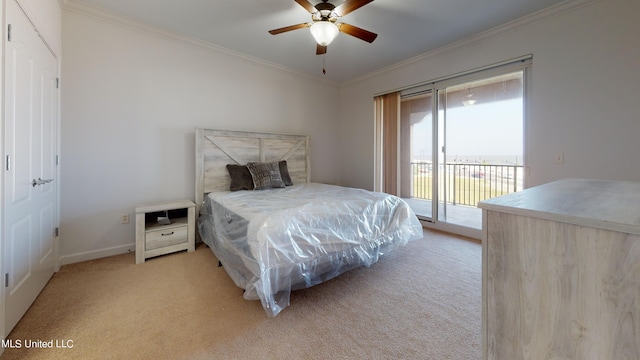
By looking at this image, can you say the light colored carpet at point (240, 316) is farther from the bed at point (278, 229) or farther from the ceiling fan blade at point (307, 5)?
the ceiling fan blade at point (307, 5)

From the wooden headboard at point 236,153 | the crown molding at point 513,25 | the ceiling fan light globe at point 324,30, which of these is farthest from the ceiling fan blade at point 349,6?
the wooden headboard at point 236,153

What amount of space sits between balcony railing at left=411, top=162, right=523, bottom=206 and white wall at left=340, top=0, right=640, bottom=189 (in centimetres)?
65

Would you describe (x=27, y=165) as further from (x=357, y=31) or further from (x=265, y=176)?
(x=357, y=31)

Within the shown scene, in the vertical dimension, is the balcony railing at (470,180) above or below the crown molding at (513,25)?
below

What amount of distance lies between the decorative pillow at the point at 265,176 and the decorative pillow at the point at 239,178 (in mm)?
76

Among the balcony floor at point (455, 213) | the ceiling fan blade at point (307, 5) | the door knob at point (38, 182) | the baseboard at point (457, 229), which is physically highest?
the ceiling fan blade at point (307, 5)

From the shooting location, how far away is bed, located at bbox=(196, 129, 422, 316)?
5.60 feet

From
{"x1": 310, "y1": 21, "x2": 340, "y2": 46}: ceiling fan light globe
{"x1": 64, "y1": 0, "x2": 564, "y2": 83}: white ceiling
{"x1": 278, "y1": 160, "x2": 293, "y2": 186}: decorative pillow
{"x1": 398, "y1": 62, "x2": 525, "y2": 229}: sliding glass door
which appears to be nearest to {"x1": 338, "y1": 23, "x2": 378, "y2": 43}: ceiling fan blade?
{"x1": 310, "y1": 21, "x2": 340, "y2": 46}: ceiling fan light globe

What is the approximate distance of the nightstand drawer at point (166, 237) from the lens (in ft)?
8.67

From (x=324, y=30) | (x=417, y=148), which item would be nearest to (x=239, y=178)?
(x=324, y=30)

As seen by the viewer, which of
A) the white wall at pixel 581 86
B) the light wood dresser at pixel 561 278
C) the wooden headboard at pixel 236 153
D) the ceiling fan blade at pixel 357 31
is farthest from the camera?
the wooden headboard at pixel 236 153

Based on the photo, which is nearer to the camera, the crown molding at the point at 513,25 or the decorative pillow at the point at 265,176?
the crown molding at the point at 513,25

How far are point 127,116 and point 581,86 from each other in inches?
199

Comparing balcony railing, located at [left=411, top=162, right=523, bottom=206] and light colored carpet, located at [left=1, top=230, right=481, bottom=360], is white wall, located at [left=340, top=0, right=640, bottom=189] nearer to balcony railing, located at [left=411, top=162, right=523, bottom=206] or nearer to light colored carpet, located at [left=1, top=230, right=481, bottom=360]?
balcony railing, located at [left=411, top=162, right=523, bottom=206]
